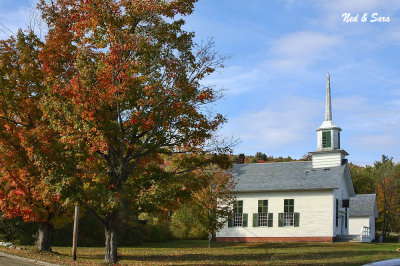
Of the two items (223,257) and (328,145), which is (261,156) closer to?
(328,145)

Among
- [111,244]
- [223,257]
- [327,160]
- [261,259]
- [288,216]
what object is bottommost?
[223,257]

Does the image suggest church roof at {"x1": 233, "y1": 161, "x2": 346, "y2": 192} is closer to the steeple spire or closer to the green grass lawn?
the steeple spire

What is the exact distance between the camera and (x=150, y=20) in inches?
630

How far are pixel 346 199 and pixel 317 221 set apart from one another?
490 cm

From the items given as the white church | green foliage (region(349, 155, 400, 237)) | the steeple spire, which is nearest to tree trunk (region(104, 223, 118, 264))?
the white church

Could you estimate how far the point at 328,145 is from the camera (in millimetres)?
37906

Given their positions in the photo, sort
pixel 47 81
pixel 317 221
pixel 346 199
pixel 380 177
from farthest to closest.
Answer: pixel 380 177
pixel 346 199
pixel 317 221
pixel 47 81

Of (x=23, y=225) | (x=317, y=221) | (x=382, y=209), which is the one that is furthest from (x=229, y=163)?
(x=382, y=209)

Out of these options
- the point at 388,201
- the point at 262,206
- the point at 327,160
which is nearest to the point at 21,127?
the point at 262,206

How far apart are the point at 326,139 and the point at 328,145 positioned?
0.54 m

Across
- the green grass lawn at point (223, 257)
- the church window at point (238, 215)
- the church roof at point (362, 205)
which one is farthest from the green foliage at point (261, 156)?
the green grass lawn at point (223, 257)

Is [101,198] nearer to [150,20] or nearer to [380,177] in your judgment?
[150,20]

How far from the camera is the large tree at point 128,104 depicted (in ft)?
48.6

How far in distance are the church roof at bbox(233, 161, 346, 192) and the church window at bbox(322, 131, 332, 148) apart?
201 centimetres
